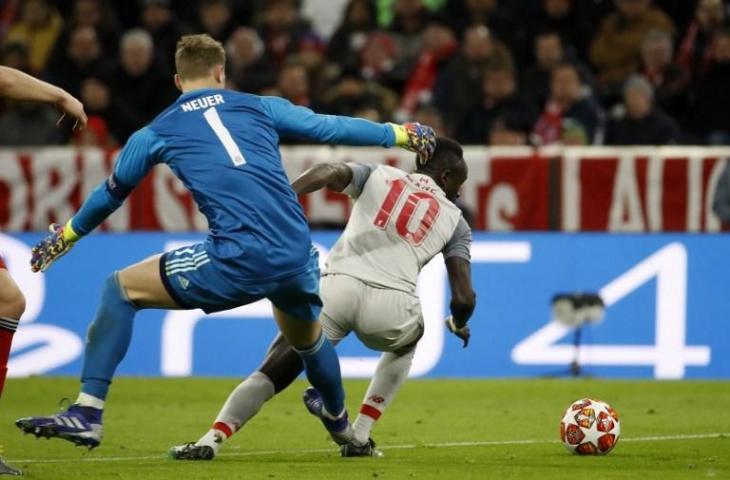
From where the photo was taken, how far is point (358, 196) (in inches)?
329

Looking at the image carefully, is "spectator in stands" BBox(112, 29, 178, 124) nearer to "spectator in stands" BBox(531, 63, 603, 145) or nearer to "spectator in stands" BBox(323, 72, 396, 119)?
"spectator in stands" BBox(323, 72, 396, 119)

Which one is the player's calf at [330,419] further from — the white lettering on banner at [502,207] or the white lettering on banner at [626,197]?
the white lettering on banner at [626,197]

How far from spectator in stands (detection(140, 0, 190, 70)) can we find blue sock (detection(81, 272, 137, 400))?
1017 centimetres

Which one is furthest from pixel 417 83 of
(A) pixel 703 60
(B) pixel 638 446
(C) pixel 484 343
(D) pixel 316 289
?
(D) pixel 316 289

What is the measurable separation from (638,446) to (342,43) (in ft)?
31.3

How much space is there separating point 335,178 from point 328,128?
2.21 ft

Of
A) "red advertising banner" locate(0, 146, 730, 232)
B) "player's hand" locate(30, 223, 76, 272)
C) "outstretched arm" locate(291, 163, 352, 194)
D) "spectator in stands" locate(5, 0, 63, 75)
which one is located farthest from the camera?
"spectator in stands" locate(5, 0, 63, 75)

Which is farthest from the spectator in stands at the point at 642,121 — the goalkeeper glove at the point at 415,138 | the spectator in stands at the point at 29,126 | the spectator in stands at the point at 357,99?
the goalkeeper glove at the point at 415,138

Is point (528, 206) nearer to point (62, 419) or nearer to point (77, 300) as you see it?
point (77, 300)

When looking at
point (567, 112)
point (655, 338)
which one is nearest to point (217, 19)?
point (567, 112)

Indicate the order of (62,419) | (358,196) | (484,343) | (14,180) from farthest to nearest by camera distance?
(14,180), (484,343), (358,196), (62,419)

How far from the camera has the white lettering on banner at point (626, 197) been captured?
45.3 feet

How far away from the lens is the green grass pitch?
24.9 ft

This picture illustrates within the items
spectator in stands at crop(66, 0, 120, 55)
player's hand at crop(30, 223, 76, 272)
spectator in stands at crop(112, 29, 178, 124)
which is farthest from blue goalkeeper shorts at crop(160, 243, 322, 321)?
spectator in stands at crop(66, 0, 120, 55)
